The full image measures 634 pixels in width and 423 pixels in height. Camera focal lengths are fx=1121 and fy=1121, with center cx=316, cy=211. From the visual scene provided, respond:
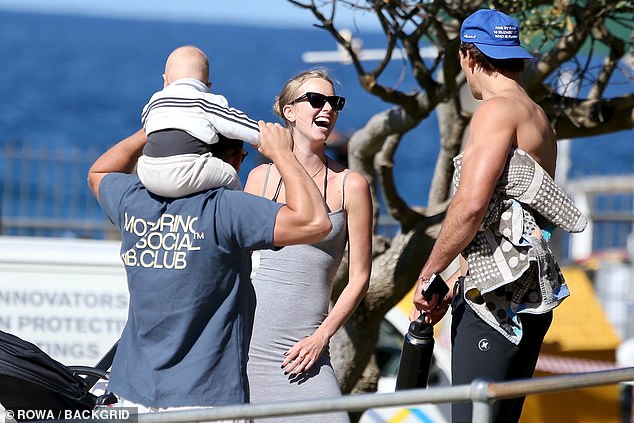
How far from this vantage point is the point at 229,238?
3078mm

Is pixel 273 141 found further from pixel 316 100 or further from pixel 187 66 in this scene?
pixel 316 100

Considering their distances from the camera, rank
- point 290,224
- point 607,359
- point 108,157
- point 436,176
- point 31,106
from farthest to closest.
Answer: point 31,106 → point 607,359 → point 436,176 → point 108,157 → point 290,224

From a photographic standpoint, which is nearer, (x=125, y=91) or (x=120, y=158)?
(x=120, y=158)

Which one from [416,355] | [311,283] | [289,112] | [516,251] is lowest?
[416,355]

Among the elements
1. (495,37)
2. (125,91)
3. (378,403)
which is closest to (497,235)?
(495,37)

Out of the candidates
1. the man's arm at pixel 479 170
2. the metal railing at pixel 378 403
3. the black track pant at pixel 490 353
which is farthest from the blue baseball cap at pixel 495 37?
the metal railing at pixel 378 403

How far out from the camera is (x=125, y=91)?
77000 mm

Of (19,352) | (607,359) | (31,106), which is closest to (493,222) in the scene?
(19,352)

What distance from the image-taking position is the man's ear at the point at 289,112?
4.03m

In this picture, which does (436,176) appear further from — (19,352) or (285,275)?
(19,352)

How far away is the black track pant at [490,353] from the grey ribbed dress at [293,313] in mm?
420

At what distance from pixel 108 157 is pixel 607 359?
4373 millimetres

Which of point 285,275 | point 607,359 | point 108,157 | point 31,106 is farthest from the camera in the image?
point 31,106

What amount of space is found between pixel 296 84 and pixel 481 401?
1.61 metres
